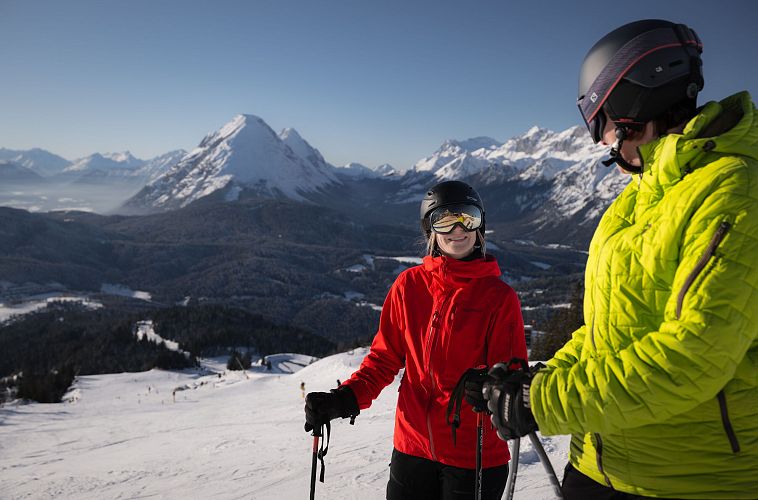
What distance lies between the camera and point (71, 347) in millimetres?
87562

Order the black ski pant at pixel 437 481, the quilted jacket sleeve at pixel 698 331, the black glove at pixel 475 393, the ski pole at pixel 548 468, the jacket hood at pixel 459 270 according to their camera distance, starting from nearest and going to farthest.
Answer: the quilted jacket sleeve at pixel 698 331
the ski pole at pixel 548 468
the black glove at pixel 475 393
the black ski pant at pixel 437 481
the jacket hood at pixel 459 270

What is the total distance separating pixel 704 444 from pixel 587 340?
484 millimetres

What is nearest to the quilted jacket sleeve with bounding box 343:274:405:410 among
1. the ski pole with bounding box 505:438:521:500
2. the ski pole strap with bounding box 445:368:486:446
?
the ski pole strap with bounding box 445:368:486:446

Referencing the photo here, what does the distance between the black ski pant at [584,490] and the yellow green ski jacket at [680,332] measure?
44mm

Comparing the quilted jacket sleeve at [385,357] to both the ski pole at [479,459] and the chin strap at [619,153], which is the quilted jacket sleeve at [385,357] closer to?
the ski pole at [479,459]

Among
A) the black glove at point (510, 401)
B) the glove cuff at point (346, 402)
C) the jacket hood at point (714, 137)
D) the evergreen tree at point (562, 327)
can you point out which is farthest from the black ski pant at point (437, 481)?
the evergreen tree at point (562, 327)

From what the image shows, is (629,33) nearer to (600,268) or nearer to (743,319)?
(600,268)

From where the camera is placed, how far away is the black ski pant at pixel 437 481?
268cm

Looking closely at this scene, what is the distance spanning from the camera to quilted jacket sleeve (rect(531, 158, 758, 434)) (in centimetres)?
133

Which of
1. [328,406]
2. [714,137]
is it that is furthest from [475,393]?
[714,137]

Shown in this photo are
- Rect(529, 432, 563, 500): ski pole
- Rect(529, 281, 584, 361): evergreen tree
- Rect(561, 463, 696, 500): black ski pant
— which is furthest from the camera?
Rect(529, 281, 584, 361): evergreen tree

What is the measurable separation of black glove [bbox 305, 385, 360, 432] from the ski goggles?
1195mm

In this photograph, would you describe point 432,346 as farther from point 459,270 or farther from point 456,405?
point 459,270

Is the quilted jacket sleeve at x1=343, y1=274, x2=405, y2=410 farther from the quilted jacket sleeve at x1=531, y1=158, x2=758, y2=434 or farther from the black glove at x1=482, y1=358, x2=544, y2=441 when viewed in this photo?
the quilted jacket sleeve at x1=531, y1=158, x2=758, y2=434
